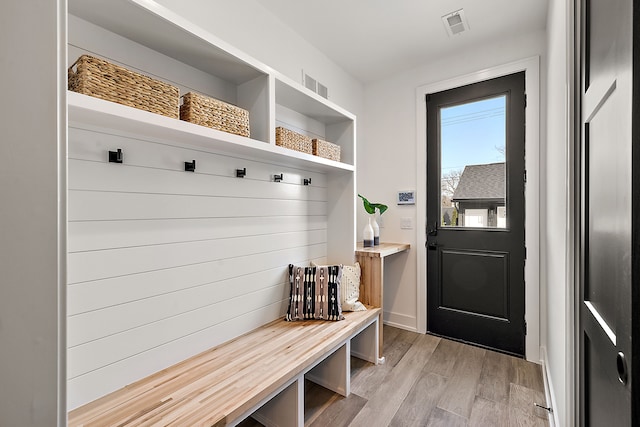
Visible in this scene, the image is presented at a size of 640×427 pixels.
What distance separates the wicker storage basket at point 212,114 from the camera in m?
1.42

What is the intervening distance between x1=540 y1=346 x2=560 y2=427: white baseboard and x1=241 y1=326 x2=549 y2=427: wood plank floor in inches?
1.9

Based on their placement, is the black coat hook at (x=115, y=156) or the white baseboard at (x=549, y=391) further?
the white baseboard at (x=549, y=391)

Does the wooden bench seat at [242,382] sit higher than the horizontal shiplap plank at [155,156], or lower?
lower

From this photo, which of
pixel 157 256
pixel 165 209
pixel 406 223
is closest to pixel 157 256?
pixel 157 256

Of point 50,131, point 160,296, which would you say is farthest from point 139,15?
point 160,296

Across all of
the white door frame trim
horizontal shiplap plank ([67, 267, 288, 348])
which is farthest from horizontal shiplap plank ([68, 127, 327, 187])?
the white door frame trim

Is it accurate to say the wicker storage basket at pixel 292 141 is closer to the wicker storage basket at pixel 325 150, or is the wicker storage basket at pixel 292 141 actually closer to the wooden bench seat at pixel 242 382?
the wicker storage basket at pixel 325 150

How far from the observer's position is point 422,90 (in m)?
3.01

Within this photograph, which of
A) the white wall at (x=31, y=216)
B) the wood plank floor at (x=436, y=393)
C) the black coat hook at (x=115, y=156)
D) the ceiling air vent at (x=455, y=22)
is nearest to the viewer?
the white wall at (x=31, y=216)

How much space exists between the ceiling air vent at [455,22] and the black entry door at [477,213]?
1.68ft

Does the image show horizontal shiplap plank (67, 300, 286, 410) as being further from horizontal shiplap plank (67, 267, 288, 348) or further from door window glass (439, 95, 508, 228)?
door window glass (439, 95, 508, 228)

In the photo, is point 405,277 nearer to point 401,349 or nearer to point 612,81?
point 401,349

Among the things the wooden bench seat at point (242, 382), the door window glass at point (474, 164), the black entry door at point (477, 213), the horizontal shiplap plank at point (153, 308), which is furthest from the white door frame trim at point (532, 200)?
the horizontal shiplap plank at point (153, 308)

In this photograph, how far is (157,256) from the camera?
4.82 ft
